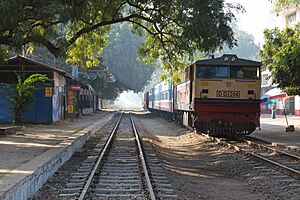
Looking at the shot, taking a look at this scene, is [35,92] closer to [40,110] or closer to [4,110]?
[40,110]

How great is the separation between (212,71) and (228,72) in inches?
26.5

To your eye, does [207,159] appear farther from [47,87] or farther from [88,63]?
[47,87]

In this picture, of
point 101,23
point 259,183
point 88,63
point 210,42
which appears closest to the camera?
point 259,183

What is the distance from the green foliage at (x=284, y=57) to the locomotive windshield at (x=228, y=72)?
1681mm

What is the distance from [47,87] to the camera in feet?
83.2

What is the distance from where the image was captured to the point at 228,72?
1877cm

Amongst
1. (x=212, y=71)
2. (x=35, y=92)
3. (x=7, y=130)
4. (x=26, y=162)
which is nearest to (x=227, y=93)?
(x=212, y=71)

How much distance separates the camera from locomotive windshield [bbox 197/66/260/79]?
18.7 metres

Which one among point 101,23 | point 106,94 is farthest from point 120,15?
point 106,94

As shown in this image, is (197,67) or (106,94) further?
(106,94)

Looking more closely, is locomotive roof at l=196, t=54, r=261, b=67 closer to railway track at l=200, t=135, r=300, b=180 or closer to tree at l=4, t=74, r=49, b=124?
railway track at l=200, t=135, r=300, b=180

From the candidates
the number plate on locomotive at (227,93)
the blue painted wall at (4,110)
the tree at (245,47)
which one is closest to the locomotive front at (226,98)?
the number plate on locomotive at (227,93)

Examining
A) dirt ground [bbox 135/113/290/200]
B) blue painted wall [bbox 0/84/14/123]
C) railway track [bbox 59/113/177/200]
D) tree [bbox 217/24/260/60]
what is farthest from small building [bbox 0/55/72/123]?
tree [bbox 217/24/260/60]

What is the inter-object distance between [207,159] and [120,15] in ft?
26.0
